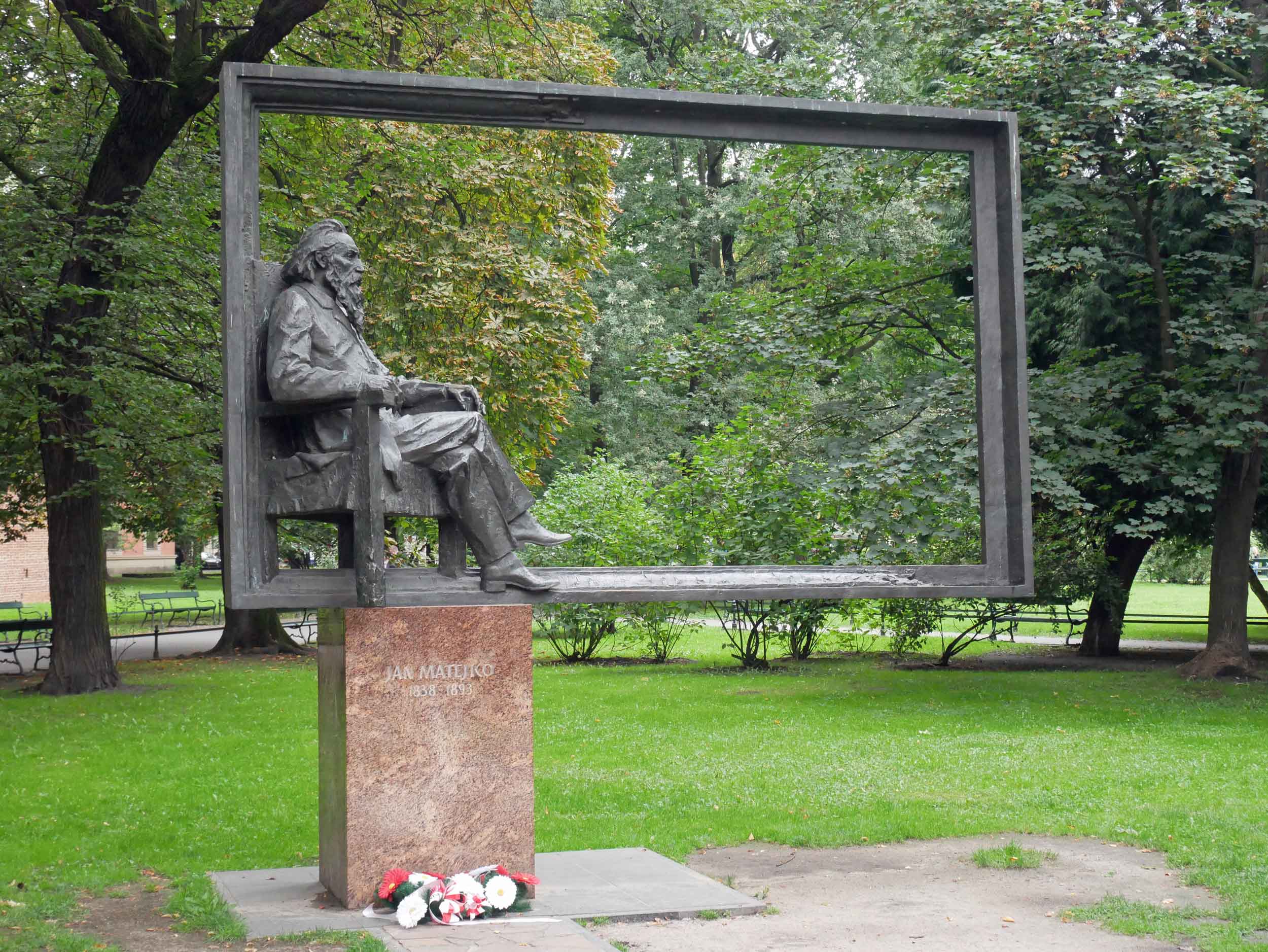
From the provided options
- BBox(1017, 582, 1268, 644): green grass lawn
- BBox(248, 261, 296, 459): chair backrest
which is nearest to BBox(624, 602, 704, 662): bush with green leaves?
BBox(1017, 582, 1268, 644): green grass lawn

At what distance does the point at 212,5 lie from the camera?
Answer: 14.9 meters

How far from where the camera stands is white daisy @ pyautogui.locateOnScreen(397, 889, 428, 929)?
6434 millimetres

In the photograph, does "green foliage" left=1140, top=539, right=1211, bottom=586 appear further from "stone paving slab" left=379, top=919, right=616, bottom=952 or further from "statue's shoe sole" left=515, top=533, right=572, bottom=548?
"stone paving slab" left=379, top=919, right=616, bottom=952

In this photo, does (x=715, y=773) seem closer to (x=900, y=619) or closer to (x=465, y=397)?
(x=465, y=397)

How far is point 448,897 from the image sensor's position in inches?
260

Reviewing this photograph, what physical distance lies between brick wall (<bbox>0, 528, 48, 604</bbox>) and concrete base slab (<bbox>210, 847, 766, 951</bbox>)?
4019 centimetres

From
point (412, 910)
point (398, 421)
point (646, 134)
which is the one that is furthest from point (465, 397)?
point (412, 910)

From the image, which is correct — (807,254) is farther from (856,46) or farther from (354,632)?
(856,46)

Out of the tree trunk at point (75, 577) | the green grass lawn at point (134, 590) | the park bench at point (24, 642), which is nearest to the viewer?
the tree trunk at point (75, 577)

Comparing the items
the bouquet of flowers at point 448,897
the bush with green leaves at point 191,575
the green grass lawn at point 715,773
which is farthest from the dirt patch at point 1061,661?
the bush with green leaves at point 191,575

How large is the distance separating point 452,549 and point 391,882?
5.62ft

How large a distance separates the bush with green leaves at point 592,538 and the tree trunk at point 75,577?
5461mm

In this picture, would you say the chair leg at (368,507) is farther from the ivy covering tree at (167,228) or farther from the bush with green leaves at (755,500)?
the ivy covering tree at (167,228)

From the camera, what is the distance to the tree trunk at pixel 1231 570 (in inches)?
668
